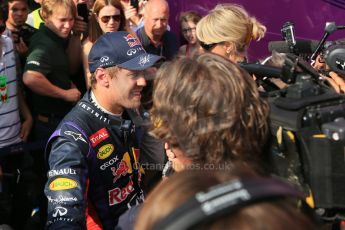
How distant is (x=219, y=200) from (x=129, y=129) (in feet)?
5.07

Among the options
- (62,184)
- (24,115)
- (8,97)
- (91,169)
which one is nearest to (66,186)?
(62,184)

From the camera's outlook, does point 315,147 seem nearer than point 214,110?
Yes

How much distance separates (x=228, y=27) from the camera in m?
2.93

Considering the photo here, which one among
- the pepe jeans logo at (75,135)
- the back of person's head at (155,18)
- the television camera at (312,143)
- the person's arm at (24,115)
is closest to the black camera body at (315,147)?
the television camera at (312,143)

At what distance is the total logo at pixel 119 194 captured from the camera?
2.33 m

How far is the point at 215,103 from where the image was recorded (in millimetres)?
1573

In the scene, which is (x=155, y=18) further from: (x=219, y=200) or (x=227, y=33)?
(x=219, y=200)

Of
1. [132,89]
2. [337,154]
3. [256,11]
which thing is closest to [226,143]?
[337,154]

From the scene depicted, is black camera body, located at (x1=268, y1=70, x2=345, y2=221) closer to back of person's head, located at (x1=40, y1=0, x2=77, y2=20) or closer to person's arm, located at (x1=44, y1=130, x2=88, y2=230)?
person's arm, located at (x1=44, y1=130, x2=88, y2=230)

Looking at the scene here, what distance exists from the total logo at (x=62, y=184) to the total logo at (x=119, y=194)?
0.94 feet

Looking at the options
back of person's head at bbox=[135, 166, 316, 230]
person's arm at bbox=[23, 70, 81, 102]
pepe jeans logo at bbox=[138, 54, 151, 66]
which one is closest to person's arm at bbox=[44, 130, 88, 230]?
pepe jeans logo at bbox=[138, 54, 151, 66]

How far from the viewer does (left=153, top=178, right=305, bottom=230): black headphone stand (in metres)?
0.90

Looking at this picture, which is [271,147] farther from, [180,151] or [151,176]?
[151,176]

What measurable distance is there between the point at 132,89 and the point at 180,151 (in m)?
0.88
